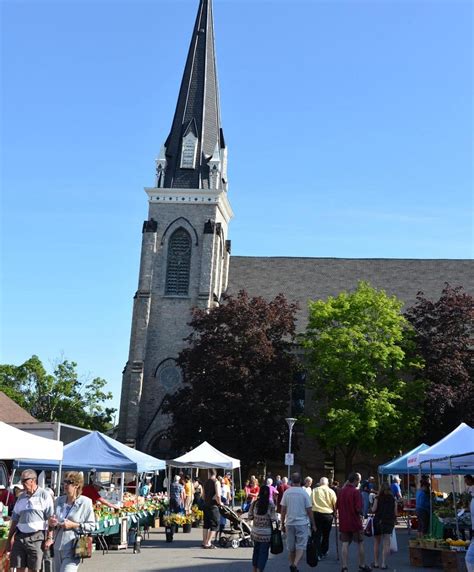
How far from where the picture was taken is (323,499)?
51.4 ft

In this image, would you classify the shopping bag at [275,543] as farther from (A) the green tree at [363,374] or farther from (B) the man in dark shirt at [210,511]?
(A) the green tree at [363,374]

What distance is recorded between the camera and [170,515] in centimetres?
2092

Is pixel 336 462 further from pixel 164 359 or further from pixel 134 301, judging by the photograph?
pixel 134 301

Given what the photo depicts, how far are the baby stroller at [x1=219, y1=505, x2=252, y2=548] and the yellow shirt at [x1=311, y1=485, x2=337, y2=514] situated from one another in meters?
4.19

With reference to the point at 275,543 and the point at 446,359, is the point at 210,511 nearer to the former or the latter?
the point at 275,543

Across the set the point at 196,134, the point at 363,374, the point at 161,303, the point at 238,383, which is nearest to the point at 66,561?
the point at 238,383

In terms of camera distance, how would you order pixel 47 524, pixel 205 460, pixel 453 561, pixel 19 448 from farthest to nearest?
pixel 205 460, pixel 453 561, pixel 19 448, pixel 47 524

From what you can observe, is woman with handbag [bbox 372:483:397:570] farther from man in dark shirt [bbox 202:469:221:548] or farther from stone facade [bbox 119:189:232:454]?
stone facade [bbox 119:189:232:454]

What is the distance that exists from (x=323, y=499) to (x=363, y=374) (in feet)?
76.6

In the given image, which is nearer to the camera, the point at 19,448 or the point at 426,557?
the point at 19,448

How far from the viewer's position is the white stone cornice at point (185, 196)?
48125mm

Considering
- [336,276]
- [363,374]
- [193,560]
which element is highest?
[336,276]

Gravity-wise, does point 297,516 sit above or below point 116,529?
above

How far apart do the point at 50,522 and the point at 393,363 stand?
31.5 meters
